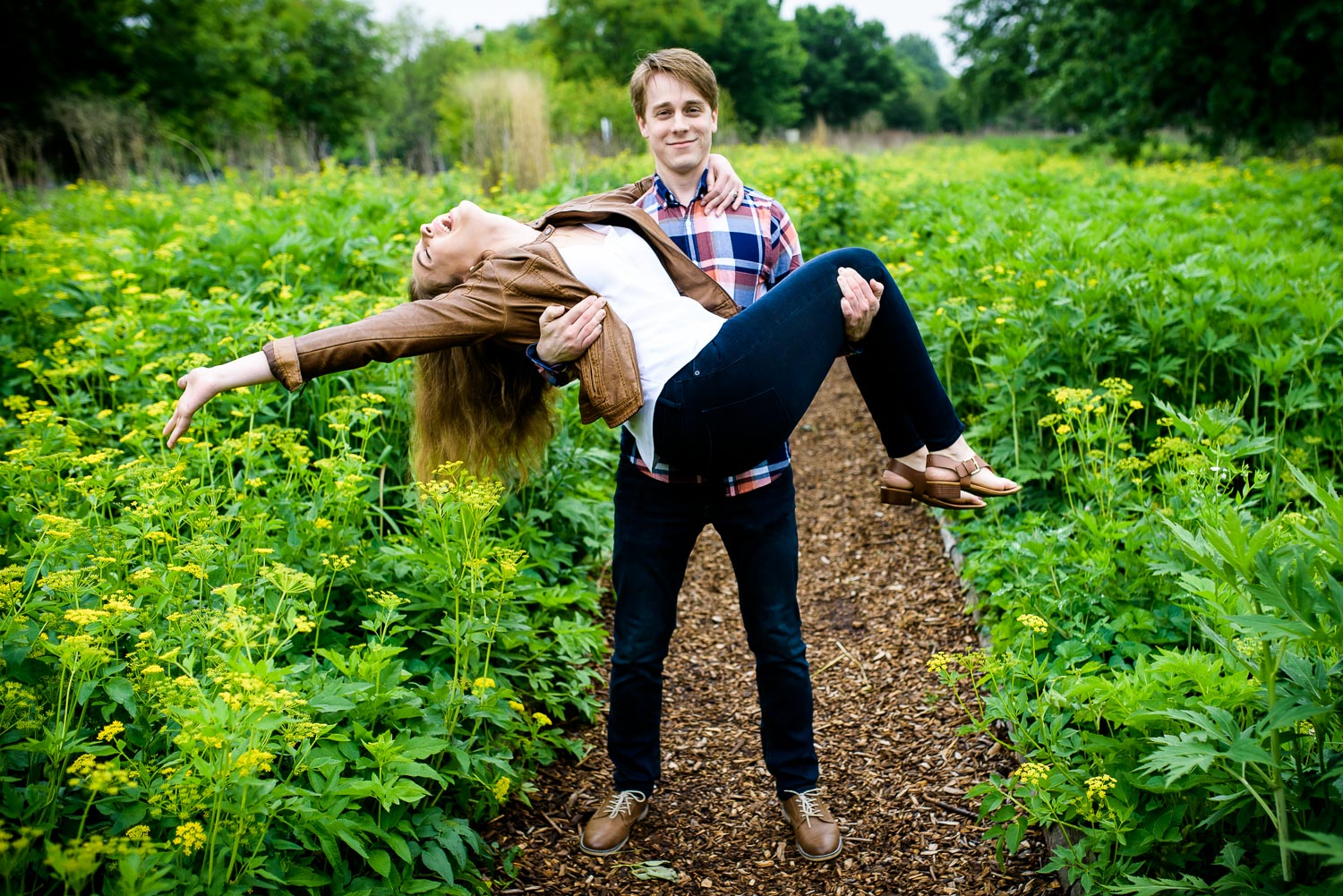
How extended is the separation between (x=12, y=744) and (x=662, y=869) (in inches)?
70.4

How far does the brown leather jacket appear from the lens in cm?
226

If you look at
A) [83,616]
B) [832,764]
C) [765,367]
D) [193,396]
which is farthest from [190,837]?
[832,764]

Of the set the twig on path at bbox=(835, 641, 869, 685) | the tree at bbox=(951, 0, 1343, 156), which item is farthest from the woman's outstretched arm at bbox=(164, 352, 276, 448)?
the tree at bbox=(951, 0, 1343, 156)

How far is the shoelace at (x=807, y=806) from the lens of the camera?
2.86 m

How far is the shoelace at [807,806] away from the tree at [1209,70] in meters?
18.5

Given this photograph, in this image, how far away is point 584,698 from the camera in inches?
142

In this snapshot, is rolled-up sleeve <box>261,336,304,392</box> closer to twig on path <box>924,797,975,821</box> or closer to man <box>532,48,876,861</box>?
man <box>532,48,876,861</box>

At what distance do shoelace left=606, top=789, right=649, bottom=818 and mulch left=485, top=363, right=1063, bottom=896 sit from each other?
128mm

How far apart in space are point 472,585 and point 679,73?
165 cm

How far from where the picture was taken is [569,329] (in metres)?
2.35

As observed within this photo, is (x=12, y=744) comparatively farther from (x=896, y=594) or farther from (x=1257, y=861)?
(x=896, y=594)

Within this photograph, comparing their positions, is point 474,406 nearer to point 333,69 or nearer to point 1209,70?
point 1209,70

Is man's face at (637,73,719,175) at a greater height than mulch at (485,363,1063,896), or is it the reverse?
man's face at (637,73,719,175)

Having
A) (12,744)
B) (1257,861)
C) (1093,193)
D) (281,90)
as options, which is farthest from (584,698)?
(281,90)
